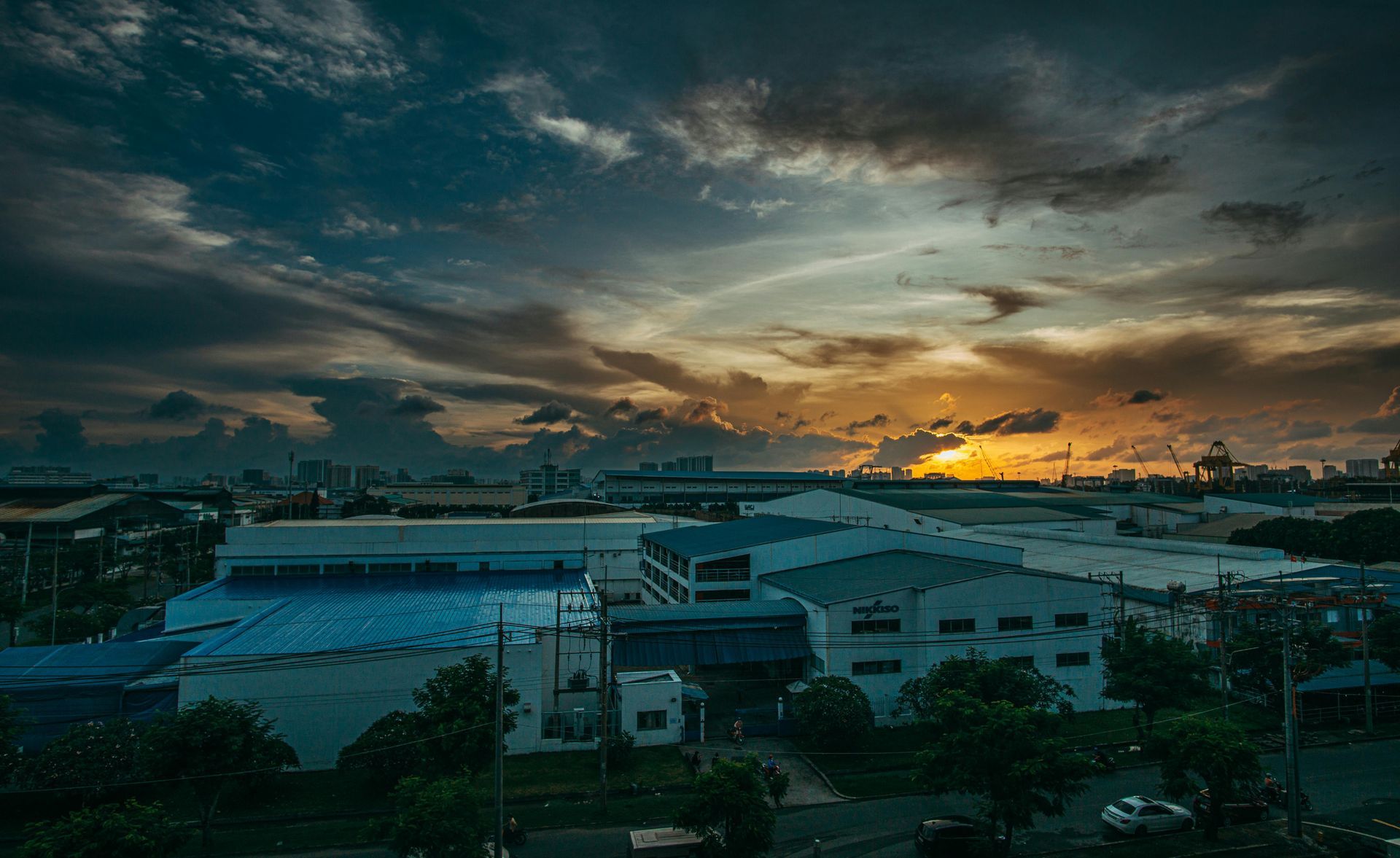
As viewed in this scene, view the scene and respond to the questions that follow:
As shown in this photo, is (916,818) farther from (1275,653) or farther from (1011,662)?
(1275,653)

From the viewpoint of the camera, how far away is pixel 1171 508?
112750 mm

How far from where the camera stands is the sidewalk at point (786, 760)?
94.8 feet

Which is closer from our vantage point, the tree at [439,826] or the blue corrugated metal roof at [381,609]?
the tree at [439,826]

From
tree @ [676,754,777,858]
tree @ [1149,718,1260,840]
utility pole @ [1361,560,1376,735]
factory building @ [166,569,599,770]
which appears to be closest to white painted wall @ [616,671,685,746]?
factory building @ [166,569,599,770]

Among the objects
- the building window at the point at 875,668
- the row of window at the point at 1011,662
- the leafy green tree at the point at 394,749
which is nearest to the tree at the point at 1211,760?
the row of window at the point at 1011,662

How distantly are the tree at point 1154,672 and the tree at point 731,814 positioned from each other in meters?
21.4

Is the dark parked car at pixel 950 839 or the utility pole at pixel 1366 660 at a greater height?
the utility pole at pixel 1366 660

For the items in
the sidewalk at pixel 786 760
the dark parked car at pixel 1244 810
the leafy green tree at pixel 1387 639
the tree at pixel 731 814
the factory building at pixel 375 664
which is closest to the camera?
the tree at pixel 731 814

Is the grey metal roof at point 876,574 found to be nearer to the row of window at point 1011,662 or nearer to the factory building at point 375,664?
the row of window at point 1011,662

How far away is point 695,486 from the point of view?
6531 inches

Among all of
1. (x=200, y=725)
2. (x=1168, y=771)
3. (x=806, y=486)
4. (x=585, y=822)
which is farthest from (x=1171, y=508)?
(x=200, y=725)

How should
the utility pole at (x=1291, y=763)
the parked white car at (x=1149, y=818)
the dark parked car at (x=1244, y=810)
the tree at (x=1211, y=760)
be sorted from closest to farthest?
1. the tree at (x=1211, y=760)
2. the utility pole at (x=1291, y=763)
3. the parked white car at (x=1149, y=818)
4. the dark parked car at (x=1244, y=810)

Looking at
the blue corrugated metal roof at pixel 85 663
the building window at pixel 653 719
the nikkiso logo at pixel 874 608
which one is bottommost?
the building window at pixel 653 719

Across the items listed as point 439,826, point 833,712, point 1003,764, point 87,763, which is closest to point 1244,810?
point 1003,764
